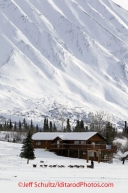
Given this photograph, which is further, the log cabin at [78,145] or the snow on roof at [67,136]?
the snow on roof at [67,136]

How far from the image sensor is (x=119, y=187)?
133 feet

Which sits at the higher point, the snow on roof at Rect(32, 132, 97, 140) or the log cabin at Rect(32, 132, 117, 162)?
the snow on roof at Rect(32, 132, 97, 140)

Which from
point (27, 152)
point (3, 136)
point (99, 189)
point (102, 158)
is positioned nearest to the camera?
point (99, 189)

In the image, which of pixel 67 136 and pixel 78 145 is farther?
pixel 67 136

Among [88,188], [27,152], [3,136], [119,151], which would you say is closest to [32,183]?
[88,188]

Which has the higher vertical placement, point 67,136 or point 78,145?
point 67,136

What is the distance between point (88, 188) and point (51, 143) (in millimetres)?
75025

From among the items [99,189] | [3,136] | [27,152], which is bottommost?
[99,189]

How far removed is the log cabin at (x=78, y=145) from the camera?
103 meters

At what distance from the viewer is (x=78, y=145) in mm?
108125

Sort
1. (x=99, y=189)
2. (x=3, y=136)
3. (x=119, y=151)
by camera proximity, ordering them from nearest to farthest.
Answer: (x=99, y=189)
(x=119, y=151)
(x=3, y=136)

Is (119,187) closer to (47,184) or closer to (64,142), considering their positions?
(47,184)

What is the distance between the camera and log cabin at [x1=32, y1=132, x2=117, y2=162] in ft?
338

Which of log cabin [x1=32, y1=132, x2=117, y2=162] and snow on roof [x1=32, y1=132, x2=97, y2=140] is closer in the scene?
log cabin [x1=32, y1=132, x2=117, y2=162]
